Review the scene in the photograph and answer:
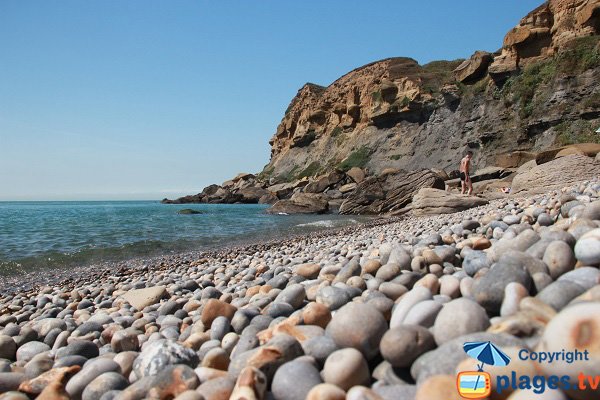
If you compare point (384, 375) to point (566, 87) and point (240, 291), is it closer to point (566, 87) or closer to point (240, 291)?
point (240, 291)

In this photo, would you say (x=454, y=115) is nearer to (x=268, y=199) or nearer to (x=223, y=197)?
(x=268, y=199)

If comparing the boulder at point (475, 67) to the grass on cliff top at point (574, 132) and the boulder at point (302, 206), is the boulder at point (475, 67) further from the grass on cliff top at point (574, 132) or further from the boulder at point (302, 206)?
the boulder at point (302, 206)

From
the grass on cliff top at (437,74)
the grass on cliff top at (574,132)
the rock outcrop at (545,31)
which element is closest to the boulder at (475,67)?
the rock outcrop at (545,31)

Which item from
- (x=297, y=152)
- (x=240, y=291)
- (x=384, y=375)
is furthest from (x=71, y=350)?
(x=297, y=152)

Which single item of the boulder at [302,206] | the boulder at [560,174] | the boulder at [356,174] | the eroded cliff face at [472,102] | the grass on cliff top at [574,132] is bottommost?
the boulder at [302,206]

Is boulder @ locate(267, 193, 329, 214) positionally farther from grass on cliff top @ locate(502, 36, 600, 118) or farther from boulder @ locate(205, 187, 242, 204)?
boulder @ locate(205, 187, 242, 204)

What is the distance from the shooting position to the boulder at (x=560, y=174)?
979 centimetres

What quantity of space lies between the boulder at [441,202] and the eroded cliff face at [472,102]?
15.6m

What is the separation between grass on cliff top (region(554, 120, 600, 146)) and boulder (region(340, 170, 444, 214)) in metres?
8.92

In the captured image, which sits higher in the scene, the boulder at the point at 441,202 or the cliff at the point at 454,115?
the cliff at the point at 454,115

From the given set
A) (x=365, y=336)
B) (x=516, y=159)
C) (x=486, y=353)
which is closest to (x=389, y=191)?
(x=516, y=159)

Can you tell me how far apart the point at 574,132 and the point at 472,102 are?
10.1 meters

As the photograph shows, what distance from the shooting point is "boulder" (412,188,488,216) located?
12.3m

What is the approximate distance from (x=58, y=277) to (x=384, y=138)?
1468 inches
